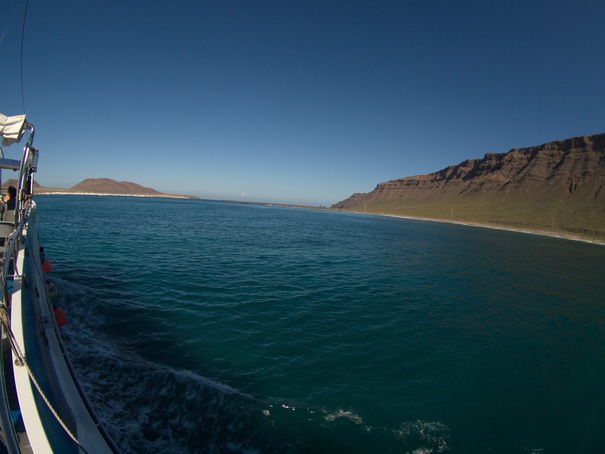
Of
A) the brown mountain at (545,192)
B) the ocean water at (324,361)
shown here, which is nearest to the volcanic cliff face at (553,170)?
the brown mountain at (545,192)

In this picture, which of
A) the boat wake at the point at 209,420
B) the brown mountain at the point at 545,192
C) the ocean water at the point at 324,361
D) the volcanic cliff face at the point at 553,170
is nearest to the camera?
the boat wake at the point at 209,420

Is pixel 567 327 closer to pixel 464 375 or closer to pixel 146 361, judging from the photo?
pixel 464 375

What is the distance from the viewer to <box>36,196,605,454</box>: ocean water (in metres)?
7.47

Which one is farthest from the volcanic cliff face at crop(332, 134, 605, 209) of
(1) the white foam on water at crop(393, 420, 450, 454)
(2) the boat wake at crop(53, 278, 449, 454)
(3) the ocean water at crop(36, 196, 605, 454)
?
(2) the boat wake at crop(53, 278, 449, 454)

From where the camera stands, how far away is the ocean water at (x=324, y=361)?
7473 millimetres

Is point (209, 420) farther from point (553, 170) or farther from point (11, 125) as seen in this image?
point (553, 170)

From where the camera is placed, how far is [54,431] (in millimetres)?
3924

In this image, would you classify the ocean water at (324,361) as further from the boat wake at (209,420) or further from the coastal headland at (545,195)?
the coastal headland at (545,195)

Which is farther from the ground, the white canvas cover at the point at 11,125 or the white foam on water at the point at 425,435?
the white canvas cover at the point at 11,125

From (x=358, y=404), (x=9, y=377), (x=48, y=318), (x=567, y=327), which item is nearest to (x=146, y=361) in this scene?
(x=48, y=318)

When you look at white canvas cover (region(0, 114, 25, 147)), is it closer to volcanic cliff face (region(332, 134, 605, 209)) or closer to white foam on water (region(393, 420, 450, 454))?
white foam on water (region(393, 420, 450, 454))

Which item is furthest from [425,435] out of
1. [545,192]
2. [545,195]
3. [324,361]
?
[545,192]

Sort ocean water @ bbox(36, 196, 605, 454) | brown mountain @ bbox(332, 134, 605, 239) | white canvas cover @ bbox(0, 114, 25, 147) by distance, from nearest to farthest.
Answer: ocean water @ bbox(36, 196, 605, 454) < white canvas cover @ bbox(0, 114, 25, 147) < brown mountain @ bbox(332, 134, 605, 239)

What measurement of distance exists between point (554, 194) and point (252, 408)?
183870mm
